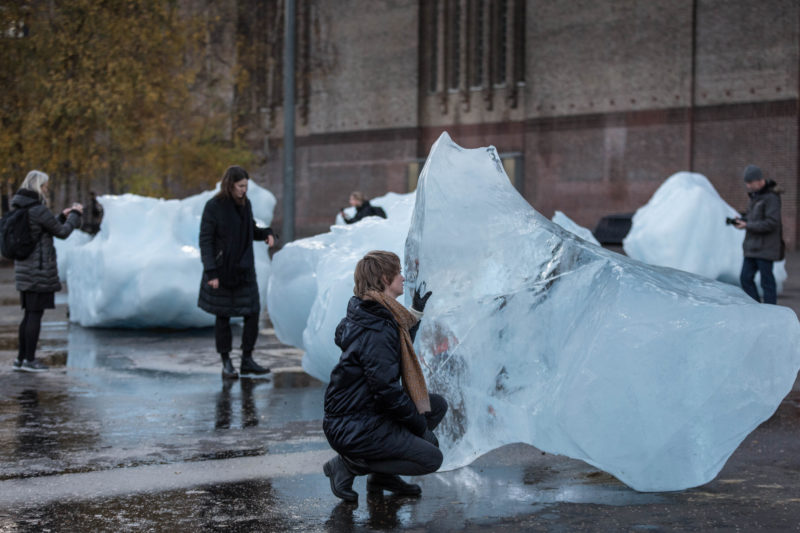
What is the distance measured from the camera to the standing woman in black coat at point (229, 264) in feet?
27.9

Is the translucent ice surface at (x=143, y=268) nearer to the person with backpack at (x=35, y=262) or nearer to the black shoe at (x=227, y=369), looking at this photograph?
the person with backpack at (x=35, y=262)

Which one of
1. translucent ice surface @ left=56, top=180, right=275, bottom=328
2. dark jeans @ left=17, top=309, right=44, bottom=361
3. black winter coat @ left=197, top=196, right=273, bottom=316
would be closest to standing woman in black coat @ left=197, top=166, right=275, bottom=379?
black winter coat @ left=197, top=196, right=273, bottom=316

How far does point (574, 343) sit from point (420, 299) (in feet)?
2.76

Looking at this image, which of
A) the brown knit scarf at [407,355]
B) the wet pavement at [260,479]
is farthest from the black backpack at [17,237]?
the brown knit scarf at [407,355]

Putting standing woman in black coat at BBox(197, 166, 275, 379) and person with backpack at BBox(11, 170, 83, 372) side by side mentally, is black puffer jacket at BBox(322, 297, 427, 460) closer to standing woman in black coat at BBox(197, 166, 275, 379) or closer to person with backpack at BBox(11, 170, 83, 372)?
standing woman in black coat at BBox(197, 166, 275, 379)

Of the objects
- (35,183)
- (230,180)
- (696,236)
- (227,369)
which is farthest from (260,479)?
(696,236)

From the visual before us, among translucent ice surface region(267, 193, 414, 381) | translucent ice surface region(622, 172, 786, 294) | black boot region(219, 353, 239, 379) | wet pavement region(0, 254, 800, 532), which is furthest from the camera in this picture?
translucent ice surface region(622, 172, 786, 294)

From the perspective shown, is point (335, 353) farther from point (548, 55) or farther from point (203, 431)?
point (548, 55)

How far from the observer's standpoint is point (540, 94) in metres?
34.6

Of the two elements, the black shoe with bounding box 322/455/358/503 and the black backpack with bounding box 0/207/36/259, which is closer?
the black shoe with bounding box 322/455/358/503

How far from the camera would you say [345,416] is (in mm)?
4883

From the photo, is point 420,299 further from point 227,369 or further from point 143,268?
point 143,268

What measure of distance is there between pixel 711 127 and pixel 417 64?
11.2 m

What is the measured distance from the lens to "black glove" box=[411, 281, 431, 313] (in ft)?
18.1
